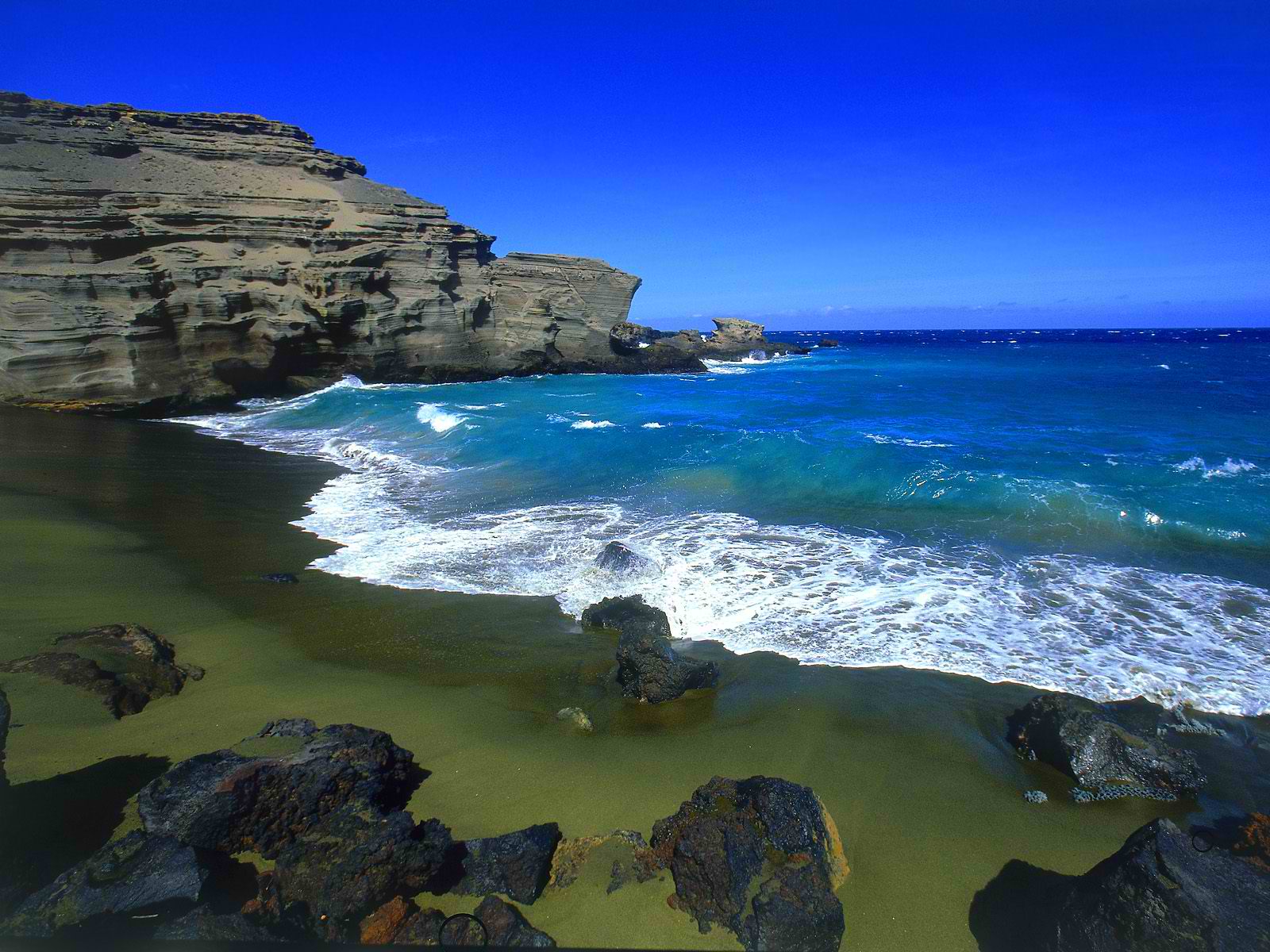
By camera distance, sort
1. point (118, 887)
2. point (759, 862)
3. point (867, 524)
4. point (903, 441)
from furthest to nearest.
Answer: point (903, 441), point (867, 524), point (759, 862), point (118, 887)

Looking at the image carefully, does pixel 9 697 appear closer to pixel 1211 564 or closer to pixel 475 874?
pixel 475 874

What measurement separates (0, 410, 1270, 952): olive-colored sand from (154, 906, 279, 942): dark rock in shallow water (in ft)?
3.12

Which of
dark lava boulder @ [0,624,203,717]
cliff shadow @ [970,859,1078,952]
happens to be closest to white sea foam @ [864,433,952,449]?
cliff shadow @ [970,859,1078,952]

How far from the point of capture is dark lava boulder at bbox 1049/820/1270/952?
10.3 ft

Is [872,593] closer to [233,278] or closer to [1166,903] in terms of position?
[1166,903]

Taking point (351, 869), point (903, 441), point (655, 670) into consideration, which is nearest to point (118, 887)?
point (351, 869)

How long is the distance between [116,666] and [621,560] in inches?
208

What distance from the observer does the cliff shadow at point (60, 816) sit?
3371mm

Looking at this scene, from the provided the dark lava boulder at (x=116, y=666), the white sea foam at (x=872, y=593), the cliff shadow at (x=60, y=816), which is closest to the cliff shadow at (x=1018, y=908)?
the white sea foam at (x=872, y=593)

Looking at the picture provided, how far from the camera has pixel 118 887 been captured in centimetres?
316

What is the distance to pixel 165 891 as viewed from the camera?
324 centimetres

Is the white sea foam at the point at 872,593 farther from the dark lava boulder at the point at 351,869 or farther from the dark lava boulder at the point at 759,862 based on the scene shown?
the dark lava boulder at the point at 351,869

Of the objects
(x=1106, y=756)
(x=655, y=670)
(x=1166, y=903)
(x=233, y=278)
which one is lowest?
(x=1106, y=756)

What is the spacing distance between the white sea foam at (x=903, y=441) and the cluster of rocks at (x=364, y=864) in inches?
574
